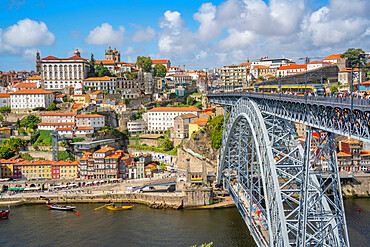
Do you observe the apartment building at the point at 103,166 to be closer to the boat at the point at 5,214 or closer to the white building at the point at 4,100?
the boat at the point at 5,214

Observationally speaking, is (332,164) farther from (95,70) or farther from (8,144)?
(95,70)

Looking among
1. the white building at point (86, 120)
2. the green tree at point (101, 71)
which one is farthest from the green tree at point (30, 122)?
the green tree at point (101, 71)

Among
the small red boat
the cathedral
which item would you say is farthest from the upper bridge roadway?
the cathedral

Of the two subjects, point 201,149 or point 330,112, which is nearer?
point 330,112

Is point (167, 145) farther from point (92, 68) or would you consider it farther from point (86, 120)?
point (92, 68)

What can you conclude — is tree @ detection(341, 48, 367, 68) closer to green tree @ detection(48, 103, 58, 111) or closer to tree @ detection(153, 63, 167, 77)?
tree @ detection(153, 63, 167, 77)

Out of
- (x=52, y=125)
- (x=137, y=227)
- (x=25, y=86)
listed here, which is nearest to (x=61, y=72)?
(x=25, y=86)
